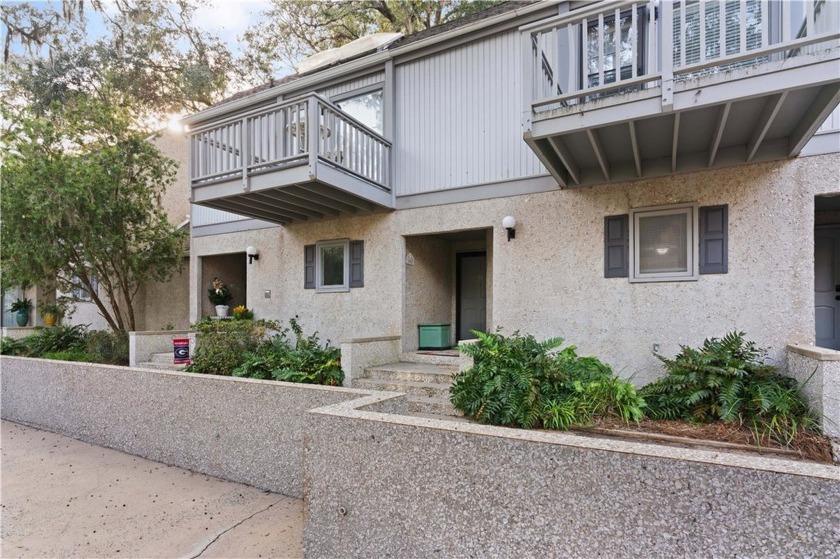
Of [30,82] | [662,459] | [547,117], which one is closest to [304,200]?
[547,117]

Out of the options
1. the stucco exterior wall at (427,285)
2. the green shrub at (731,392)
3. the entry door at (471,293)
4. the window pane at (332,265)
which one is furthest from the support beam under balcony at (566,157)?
the window pane at (332,265)

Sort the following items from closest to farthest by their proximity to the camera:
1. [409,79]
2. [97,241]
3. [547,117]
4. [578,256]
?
[547,117] → [578,256] → [409,79] → [97,241]

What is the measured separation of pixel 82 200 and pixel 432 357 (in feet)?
A: 23.8

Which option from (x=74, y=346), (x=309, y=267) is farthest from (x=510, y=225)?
(x=74, y=346)

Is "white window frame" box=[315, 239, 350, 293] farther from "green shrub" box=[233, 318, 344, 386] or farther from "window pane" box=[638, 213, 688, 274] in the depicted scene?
"window pane" box=[638, 213, 688, 274]

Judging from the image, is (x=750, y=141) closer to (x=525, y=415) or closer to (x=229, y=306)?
(x=525, y=415)

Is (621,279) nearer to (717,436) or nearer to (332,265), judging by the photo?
(717,436)

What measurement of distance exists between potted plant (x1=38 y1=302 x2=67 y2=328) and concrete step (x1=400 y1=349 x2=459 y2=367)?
947cm

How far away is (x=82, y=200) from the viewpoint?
8.25 m

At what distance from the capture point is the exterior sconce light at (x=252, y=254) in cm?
876

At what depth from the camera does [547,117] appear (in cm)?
465

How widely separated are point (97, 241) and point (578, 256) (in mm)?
9023

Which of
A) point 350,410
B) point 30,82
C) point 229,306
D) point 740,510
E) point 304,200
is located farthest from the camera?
point 30,82

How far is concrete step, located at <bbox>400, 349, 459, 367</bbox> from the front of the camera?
664cm
